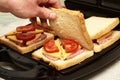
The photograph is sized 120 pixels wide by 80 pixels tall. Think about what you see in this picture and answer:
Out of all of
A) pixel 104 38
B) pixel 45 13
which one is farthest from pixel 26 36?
pixel 104 38

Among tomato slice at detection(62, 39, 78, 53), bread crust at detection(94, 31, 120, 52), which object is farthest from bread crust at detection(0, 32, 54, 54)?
bread crust at detection(94, 31, 120, 52)

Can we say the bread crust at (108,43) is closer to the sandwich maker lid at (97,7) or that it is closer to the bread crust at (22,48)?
the sandwich maker lid at (97,7)

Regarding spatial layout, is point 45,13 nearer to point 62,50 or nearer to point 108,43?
point 62,50

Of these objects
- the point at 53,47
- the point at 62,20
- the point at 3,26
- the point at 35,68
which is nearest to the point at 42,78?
the point at 35,68

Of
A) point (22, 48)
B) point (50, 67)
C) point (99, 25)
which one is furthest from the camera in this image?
point (99, 25)

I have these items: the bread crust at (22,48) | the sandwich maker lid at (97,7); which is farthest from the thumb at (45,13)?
the sandwich maker lid at (97,7)
